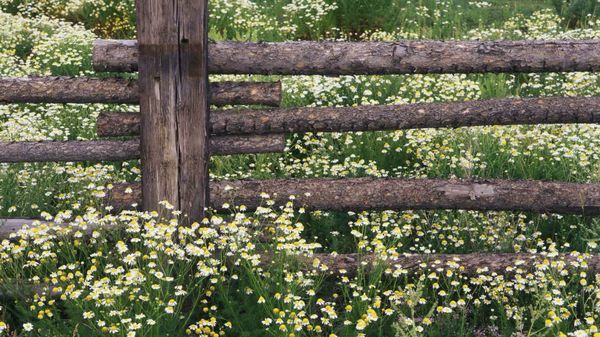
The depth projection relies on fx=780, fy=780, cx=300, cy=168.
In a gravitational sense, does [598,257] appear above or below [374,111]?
below

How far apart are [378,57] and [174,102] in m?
1.17

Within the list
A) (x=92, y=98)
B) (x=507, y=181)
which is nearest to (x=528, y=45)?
(x=507, y=181)

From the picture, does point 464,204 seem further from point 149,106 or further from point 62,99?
point 62,99

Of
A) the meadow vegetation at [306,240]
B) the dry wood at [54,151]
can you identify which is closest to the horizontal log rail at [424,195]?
the meadow vegetation at [306,240]

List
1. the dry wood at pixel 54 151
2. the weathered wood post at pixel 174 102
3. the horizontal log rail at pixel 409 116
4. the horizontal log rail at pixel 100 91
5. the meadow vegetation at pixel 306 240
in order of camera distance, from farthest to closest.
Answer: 1. the dry wood at pixel 54 151
2. the horizontal log rail at pixel 409 116
3. the horizontal log rail at pixel 100 91
4. the weathered wood post at pixel 174 102
5. the meadow vegetation at pixel 306 240

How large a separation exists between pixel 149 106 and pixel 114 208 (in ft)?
2.54

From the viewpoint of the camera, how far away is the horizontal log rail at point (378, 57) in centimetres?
432

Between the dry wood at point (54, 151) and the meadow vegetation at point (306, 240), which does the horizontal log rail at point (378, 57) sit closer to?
the dry wood at point (54, 151)

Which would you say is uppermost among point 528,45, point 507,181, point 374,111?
point 528,45

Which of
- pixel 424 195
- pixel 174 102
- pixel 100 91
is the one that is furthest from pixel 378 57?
pixel 100 91

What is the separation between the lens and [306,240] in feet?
16.7

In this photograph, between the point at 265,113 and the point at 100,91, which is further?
the point at 265,113

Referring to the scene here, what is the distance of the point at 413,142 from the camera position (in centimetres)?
591

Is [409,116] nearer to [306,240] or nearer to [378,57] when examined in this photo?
[378,57]
